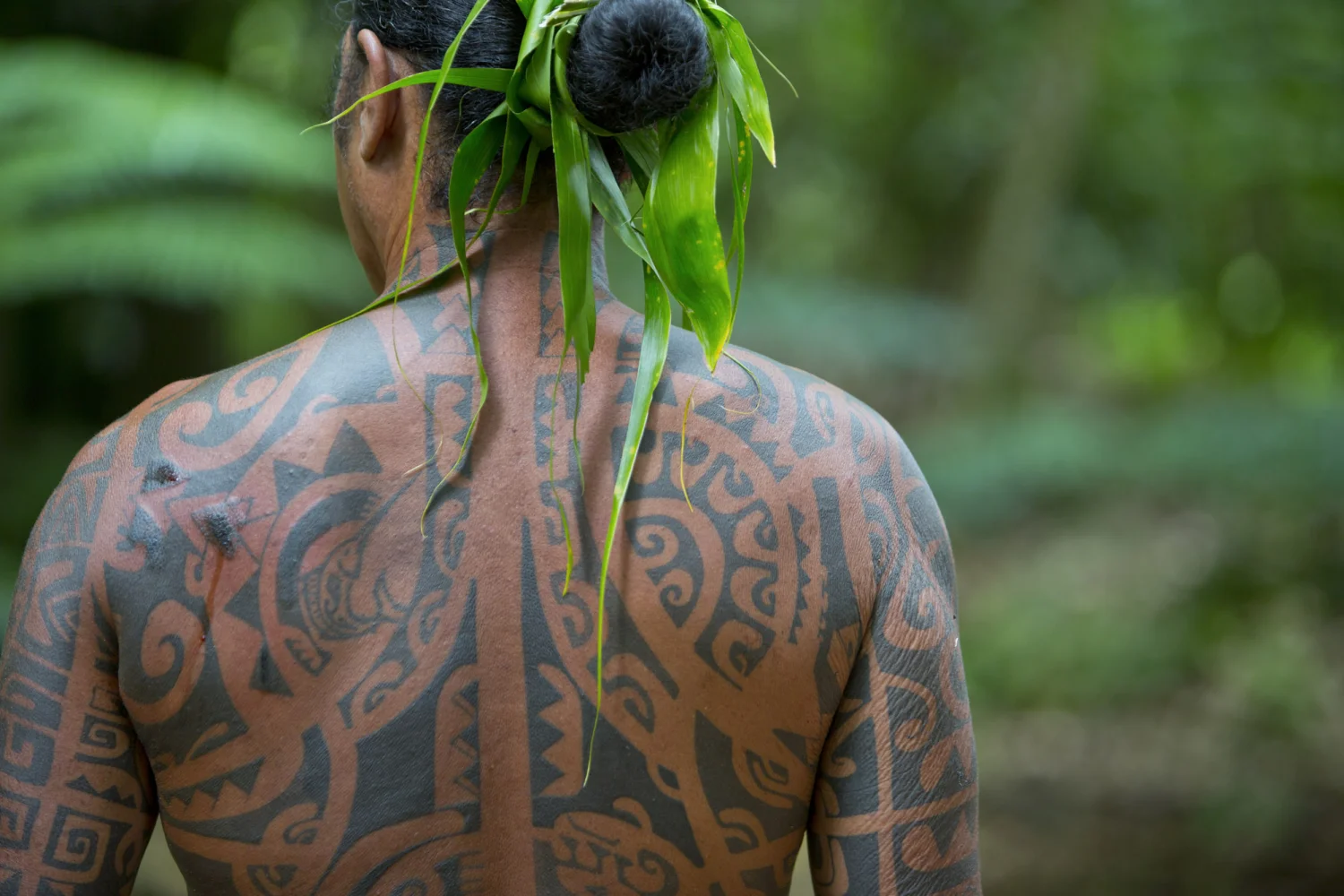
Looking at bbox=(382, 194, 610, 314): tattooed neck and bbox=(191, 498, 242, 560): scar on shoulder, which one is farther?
bbox=(382, 194, 610, 314): tattooed neck

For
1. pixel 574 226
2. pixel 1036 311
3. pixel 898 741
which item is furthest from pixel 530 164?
pixel 1036 311

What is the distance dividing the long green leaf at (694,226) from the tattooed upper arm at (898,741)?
0.27 m

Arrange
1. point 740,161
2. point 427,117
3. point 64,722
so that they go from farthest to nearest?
point 740,161 → point 64,722 → point 427,117

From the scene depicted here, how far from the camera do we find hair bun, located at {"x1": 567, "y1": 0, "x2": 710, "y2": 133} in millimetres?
1286

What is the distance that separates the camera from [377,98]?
1.53 meters

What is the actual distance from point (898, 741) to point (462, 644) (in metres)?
0.53

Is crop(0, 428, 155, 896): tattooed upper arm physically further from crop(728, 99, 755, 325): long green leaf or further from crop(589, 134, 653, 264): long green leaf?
crop(728, 99, 755, 325): long green leaf

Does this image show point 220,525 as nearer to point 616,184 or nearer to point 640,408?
point 640,408

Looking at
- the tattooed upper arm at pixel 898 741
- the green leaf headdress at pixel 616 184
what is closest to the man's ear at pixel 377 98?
the green leaf headdress at pixel 616 184

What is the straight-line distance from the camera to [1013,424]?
6.16 m

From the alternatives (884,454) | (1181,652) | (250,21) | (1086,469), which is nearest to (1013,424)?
(1086,469)

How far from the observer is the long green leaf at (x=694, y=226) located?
54.5 inches

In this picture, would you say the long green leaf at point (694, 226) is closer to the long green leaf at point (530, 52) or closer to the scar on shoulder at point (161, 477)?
the long green leaf at point (530, 52)

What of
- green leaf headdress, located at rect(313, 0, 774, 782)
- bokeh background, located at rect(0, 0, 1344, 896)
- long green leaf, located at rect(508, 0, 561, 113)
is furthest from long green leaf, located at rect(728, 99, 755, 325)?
bokeh background, located at rect(0, 0, 1344, 896)
